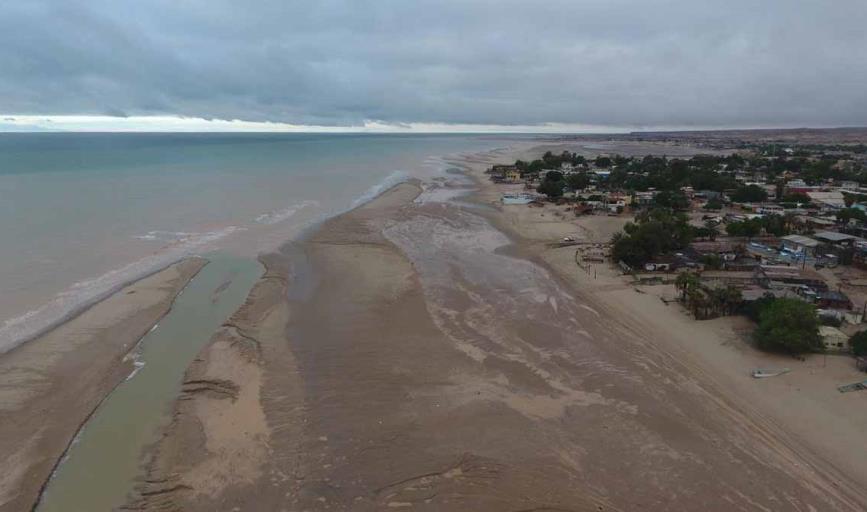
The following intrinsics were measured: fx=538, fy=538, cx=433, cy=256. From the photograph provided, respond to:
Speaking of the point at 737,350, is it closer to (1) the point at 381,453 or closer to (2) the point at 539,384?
(2) the point at 539,384

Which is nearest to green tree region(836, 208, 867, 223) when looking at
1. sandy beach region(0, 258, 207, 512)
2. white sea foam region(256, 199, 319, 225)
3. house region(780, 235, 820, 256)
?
house region(780, 235, 820, 256)

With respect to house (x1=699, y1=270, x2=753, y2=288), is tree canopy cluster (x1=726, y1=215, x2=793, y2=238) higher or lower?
higher

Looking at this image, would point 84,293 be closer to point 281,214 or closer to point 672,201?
point 281,214

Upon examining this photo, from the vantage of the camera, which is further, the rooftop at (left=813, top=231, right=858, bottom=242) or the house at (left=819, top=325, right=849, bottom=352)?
the rooftop at (left=813, top=231, right=858, bottom=242)

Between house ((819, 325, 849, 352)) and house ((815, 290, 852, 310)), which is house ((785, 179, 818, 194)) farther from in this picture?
house ((819, 325, 849, 352))

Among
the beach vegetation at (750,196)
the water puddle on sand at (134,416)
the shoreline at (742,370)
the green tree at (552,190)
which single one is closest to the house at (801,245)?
the shoreline at (742,370)

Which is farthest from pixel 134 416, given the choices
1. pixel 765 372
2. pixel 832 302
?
pixel 832 302

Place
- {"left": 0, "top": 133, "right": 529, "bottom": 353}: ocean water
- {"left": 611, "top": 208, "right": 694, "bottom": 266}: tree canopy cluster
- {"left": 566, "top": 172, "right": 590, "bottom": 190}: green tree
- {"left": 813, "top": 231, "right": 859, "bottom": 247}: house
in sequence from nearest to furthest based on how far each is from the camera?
{"left": 0, "top": 133, "right": 529, "bottom": 353}: ocean water
{"left": 611, "top": 208, "right": 694, "bottom": 266}: tree canopy cluster
{"left": 813, "top": 231, "right": 859, "bottom": 247}: house
{"left": 566, "top": 172, "right": 590, "bottom": 190}: green tree

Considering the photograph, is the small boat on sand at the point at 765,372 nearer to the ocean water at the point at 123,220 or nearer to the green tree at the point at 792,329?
the green tree at the point at 792,329
